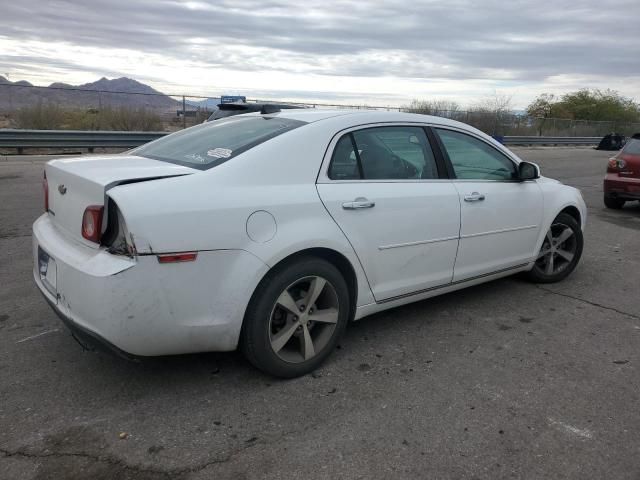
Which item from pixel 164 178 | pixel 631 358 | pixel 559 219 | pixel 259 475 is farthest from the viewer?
pixel 559 219

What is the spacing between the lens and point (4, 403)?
9.77 ft

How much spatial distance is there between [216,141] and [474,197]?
1960 mm

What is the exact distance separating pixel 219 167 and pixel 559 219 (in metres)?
3.51

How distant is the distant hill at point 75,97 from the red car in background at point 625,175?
1546cm

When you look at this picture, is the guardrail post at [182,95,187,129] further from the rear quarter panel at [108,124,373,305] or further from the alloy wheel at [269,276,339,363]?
the alloy wheel at [269,276,339,363]

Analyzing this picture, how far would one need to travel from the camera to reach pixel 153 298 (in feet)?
9.01

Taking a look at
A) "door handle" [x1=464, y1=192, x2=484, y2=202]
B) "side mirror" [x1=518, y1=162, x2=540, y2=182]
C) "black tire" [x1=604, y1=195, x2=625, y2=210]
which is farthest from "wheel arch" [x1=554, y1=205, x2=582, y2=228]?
"black tire" [x1=604, y1=195, x2=625, y2=210]

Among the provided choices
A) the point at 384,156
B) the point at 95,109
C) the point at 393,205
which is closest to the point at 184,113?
the point at 95,109

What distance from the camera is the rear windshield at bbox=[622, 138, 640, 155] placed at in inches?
379

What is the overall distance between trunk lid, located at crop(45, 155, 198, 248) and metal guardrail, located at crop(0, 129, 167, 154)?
1334 cm

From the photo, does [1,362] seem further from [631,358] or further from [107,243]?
[631,358]

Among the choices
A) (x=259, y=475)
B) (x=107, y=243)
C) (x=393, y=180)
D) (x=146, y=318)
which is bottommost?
(x=259, y=475)

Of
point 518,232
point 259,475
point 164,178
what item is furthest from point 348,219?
point 518,232

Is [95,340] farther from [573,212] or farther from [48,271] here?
[573,212]
